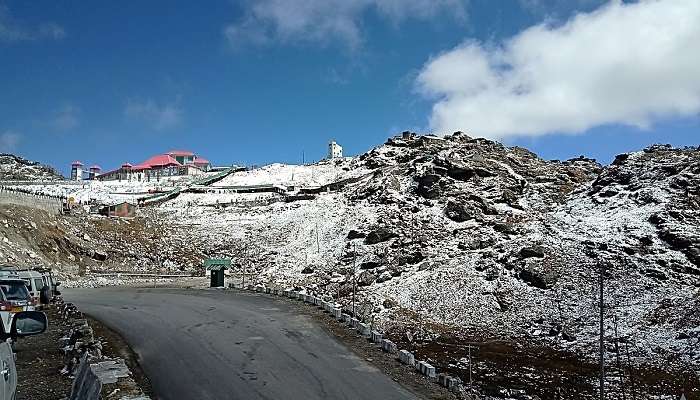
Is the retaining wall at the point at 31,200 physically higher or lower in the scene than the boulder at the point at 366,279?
higher

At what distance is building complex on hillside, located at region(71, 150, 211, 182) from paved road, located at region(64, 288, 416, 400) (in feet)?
219

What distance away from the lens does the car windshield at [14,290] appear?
54.6 feet

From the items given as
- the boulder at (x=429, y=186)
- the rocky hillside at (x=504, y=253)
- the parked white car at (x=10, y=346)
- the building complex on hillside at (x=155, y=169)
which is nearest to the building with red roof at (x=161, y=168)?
the building complex on hillside at (x=155, y=169)

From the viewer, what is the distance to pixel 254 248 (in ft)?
162

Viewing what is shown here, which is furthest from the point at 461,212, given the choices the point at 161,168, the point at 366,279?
the point at 161,168

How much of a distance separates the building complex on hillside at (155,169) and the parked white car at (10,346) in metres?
83.2

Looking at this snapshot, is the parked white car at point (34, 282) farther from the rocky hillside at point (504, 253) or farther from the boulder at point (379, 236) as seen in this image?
the boulder at point (379, 236)

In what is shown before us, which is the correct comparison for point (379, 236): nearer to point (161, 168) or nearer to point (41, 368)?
point (41, 368)

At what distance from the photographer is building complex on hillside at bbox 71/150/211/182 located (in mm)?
93312

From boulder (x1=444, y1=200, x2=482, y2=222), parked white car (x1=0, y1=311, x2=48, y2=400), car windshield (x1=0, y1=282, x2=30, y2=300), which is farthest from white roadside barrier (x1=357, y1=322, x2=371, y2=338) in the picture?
boulder (x1=444, y1=200, x2=482, y2=222)

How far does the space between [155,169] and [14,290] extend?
288ft

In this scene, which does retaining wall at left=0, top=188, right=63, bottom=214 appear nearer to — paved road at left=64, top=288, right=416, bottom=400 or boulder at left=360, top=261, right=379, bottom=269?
paved road at left=64, top=288, right=416, bottom=400

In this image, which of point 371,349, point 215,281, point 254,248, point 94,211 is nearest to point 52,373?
point 371,349

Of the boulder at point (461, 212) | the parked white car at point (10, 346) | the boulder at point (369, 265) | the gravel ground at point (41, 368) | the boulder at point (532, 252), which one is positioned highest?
the boulder at point (461, 212)
